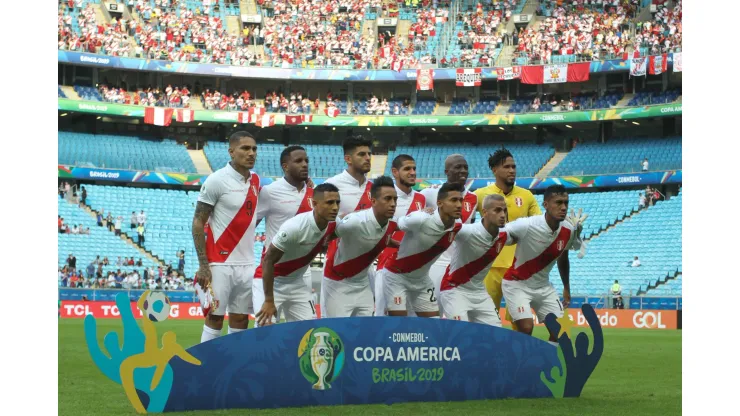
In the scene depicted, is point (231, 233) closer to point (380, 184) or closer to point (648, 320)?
point (380, 184)

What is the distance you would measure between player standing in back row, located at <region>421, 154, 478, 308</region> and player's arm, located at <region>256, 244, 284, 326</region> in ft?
Answer: 7.78

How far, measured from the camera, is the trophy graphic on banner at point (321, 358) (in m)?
8.81

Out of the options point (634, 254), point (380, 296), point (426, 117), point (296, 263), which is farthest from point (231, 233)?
point (426, 117)

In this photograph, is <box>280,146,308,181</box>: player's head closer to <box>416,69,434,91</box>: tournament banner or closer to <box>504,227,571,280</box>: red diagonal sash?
<box>504,227,571,280</box>: red diagonal sash

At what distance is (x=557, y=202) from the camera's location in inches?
411

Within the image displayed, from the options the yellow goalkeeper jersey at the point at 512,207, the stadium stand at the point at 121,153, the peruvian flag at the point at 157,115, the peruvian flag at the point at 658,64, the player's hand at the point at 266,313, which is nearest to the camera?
the player's hand at the point at 266,313

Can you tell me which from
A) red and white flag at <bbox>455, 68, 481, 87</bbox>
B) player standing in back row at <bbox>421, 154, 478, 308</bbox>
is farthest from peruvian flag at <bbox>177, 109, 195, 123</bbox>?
player standing in back row at <bbox>421, 154, 478, 308</bbox>

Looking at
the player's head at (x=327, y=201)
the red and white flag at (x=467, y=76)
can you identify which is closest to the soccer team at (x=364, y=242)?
the player's head at (x=327, y=201)

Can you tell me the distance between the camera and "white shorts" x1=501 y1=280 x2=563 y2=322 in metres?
11.0

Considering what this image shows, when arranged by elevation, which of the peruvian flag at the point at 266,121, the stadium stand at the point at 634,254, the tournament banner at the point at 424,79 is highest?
the tournament banner at the point at 424,79

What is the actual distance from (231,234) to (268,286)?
1252 millimetres

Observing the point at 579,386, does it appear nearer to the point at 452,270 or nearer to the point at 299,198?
the point at 452,270

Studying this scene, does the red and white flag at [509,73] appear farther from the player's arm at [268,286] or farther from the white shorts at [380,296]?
the player's arm at [268,286]

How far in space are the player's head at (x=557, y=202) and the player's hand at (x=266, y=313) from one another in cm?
350
